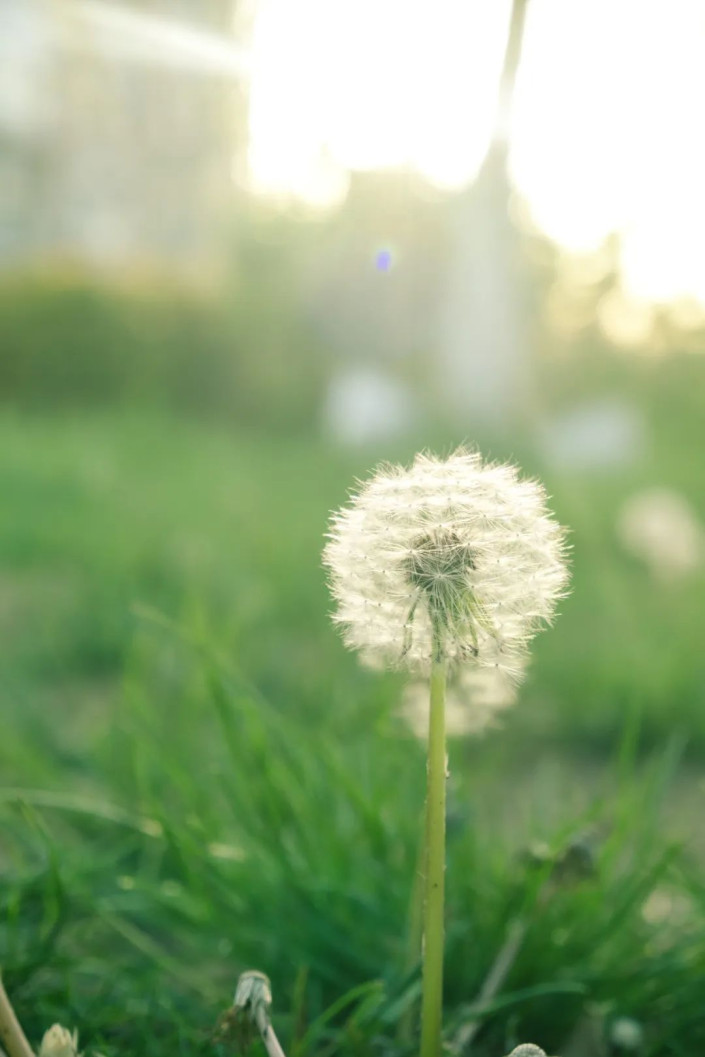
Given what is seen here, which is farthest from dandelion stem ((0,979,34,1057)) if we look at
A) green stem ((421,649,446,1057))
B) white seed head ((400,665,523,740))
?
white seed head ((400,665,523,740))

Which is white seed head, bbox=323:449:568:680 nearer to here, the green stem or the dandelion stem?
the green stem

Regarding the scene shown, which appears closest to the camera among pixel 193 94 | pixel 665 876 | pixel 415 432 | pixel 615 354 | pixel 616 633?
pixel 665 876

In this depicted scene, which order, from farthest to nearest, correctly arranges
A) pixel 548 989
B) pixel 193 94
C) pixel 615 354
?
1. pixel 193 94
2. pixel 615 354
3. pixel 548 989

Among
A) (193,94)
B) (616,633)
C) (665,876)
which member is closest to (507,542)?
(665,876)

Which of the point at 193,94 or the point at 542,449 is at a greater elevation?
the point at 193,94

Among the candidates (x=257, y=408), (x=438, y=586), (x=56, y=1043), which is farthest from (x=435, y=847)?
A: (x=257, y=408)

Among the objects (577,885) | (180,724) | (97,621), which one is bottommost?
(577,885)

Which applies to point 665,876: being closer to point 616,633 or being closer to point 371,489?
point 371,489

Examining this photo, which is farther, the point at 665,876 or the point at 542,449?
the point at 542,449
